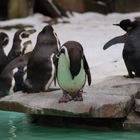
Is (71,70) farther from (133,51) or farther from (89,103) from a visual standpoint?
(133,51)

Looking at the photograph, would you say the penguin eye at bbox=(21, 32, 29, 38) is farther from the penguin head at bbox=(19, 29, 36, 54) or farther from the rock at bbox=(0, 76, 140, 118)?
the rock at bbox=(0, 76, 140, 118)

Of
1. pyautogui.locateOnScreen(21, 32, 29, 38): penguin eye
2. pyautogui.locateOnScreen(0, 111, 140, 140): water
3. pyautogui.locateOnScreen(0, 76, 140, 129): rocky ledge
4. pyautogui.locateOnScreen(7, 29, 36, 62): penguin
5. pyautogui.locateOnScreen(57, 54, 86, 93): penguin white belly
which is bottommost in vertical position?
pyautogui.locateOnScreen(0, 111, 140, 140): water

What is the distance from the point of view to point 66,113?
16.8 feet

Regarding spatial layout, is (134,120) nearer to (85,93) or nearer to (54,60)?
(85,93)

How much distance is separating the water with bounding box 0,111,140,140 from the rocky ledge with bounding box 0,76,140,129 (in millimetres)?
162

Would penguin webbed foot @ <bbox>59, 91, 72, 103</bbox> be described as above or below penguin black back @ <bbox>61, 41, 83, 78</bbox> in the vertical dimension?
below

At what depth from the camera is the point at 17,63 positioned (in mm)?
6988

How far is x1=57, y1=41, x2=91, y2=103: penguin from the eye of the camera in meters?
5.34

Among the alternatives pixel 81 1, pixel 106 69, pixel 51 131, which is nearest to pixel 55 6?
pixel 81 1

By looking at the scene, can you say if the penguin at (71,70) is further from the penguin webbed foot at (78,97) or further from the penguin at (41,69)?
the penguin at (41,69)

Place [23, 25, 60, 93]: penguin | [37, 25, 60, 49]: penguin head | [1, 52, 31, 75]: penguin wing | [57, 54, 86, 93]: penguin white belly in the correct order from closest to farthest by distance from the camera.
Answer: [57, 54, 86, 93]: penguin white belly, [23, 25, 60, 93]: penguin, [37, 25, 60, 49]: penguin head, [1, 52, 31, 75]: penguin wing

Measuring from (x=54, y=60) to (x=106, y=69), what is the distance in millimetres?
2261

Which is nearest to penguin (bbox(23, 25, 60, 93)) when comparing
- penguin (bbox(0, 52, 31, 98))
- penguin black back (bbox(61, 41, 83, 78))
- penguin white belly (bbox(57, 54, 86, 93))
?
penguin white belly (bbox(57, 54, 86, 93))

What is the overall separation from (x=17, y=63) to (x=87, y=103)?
6.70 ft
